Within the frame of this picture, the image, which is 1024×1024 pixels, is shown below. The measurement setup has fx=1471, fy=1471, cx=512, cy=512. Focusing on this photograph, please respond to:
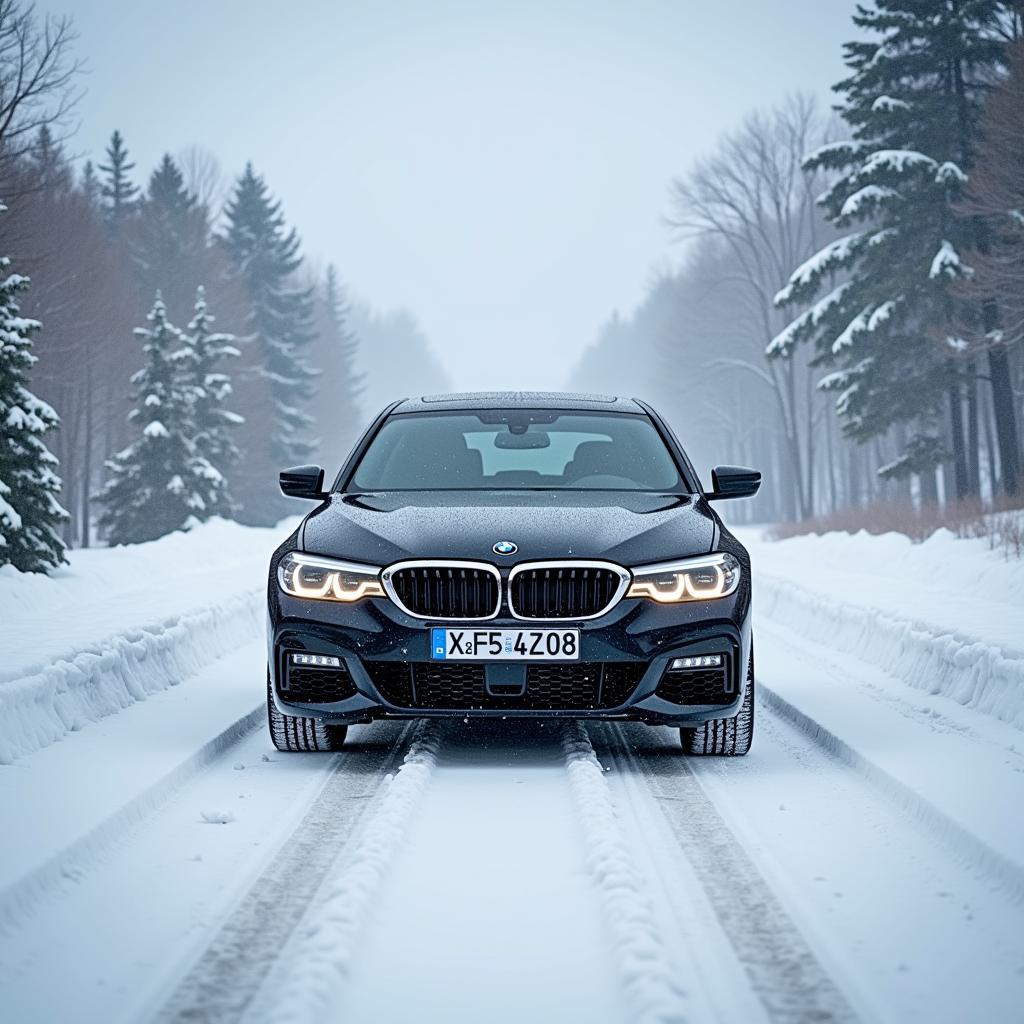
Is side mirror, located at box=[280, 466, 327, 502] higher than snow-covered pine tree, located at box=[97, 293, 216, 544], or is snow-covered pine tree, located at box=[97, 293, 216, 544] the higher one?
snow-covered pine tree, located at box=[97, 293, 216, 544]

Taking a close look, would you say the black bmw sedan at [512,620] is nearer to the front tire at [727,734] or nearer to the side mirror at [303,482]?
the front tire at [727,734]

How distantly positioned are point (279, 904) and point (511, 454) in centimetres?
424

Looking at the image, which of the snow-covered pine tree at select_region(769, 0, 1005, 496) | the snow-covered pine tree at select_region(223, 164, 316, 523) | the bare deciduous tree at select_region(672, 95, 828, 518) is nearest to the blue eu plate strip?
the snow-covered pine tree at select_region(769, 0, 1005, 496)

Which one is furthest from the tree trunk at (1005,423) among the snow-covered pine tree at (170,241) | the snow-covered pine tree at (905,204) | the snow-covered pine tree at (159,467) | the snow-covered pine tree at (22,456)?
the snow-covered pine tree at (170,241)

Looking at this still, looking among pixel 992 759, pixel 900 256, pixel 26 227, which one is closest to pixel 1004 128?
pixel 900 256

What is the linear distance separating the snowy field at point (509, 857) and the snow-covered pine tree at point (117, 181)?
67.2m

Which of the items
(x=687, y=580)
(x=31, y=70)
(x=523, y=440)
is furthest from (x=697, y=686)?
(x=31, y=70)

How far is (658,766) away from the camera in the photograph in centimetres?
661

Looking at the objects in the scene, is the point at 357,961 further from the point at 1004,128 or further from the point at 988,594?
the point at 1004,128

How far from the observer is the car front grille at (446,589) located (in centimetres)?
623

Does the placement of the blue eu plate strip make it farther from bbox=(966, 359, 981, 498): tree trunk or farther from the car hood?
bbox=(966, 359, 981, 498): tree trunk

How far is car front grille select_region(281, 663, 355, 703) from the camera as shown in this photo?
634 cm

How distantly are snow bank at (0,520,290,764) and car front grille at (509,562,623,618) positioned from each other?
7.71ft

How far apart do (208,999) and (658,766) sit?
3.52m
